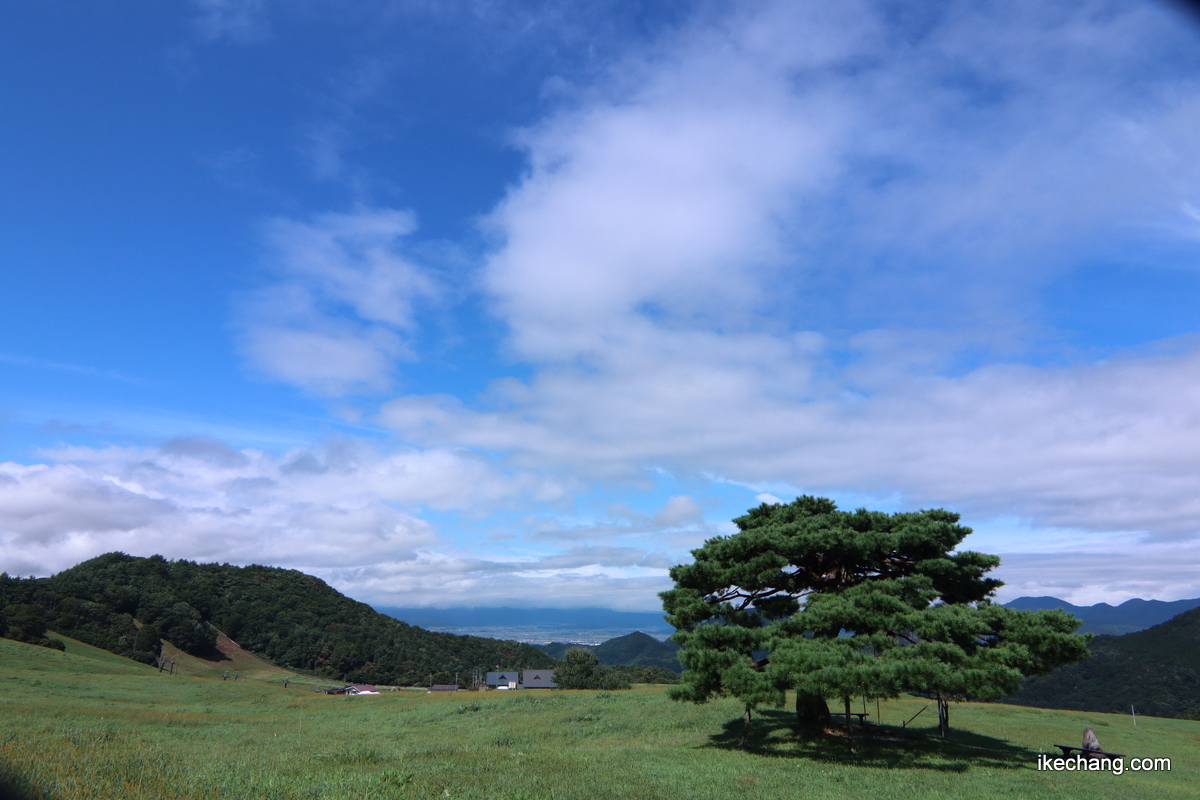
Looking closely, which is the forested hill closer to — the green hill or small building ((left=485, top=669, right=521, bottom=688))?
small building ((left=485, top=669, right=521, bottom=688))

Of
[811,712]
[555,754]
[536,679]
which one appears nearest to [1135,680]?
[536,679]

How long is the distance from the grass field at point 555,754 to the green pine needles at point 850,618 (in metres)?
2.23

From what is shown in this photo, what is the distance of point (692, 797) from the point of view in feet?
47.2

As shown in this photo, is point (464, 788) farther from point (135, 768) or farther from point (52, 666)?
point (52, 666)

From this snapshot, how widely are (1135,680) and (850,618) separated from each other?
142 metres

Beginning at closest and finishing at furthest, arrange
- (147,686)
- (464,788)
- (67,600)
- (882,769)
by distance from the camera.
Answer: (464,788) → (882,769) → (147,686) → (67,600)

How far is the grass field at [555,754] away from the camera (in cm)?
1389

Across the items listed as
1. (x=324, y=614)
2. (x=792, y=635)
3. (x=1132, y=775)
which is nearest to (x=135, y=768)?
(x=792, y=635)

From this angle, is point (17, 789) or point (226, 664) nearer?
point (17, 789)

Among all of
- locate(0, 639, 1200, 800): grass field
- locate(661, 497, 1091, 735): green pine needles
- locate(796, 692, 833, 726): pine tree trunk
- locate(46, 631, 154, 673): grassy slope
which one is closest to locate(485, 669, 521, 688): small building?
locate(46, 631, 154, 673): grassy slope

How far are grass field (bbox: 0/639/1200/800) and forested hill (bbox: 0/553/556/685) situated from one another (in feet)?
279

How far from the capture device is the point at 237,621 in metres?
142

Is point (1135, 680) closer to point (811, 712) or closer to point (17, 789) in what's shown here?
point (811, 712)

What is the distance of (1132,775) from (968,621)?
753cm
